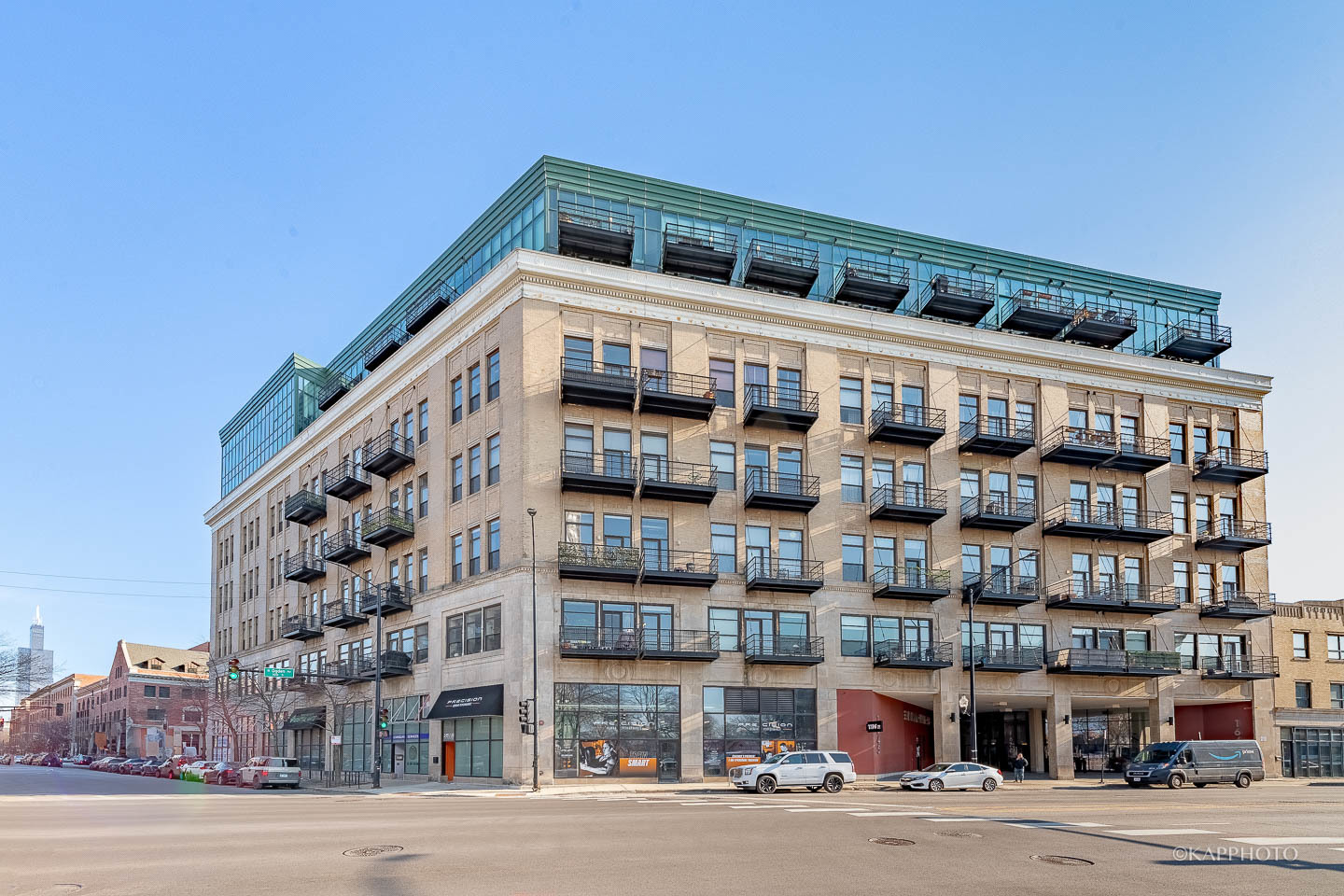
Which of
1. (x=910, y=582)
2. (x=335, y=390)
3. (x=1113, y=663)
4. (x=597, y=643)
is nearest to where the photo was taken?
(x=597, y=643)

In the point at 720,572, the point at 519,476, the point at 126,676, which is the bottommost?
the point at 126,676

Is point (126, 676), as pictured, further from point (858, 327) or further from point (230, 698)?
point (858, 327)

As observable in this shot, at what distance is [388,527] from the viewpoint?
58094 mm

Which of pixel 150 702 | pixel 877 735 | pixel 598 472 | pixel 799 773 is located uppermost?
pixel 598 472

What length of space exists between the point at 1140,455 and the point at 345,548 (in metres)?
42.4

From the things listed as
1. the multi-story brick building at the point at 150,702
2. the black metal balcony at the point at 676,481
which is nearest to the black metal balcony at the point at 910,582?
the black metal balcony at the point at 676,481

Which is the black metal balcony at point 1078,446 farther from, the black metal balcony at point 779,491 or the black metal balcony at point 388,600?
the black metal balcony at point 388,600

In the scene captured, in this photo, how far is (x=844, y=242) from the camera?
2311 inches

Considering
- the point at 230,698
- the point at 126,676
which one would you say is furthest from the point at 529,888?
the point at 126,676

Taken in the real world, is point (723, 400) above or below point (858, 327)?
below

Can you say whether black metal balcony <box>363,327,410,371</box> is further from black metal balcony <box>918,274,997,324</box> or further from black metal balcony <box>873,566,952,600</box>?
black metal balcony <box>873,566,952,600</box>

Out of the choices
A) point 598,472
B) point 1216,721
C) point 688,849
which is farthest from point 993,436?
point 688,849

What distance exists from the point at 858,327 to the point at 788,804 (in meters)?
29.7

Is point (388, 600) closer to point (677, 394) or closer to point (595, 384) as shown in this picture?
point (595, 384)
